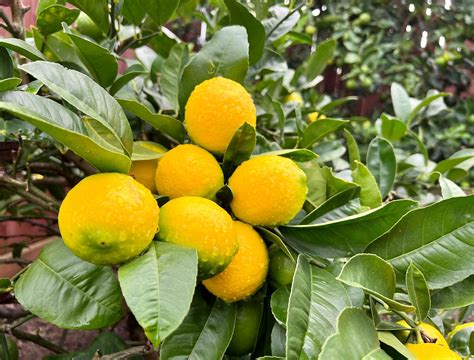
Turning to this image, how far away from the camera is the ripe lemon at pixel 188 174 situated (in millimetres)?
502

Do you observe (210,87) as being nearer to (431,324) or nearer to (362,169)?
(362,169)

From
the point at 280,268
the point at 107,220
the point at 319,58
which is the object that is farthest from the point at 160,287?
the point at 319,58

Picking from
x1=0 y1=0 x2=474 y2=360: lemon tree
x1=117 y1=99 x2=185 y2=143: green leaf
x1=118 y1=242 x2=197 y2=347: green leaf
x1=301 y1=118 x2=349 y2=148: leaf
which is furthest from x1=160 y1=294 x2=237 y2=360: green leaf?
x1=301 y1=118 x2=349 y2=148: leaf

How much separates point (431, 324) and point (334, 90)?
2470 mm

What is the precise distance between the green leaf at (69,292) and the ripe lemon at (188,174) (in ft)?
0.35

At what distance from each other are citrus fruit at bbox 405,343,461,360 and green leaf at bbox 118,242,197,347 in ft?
0.77

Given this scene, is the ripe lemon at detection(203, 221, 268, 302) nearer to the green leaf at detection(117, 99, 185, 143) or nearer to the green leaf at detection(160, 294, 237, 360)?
the green leaf at detection(160, 294, 237, 360)

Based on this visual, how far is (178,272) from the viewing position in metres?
0.38

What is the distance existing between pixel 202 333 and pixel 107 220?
17 cm

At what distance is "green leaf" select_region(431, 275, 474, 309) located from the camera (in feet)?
1.62

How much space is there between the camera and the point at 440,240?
47 cm

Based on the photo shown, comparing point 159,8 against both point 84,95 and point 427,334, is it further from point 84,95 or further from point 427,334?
point 427,334

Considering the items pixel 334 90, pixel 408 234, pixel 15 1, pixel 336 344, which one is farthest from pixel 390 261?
pixel 334 90

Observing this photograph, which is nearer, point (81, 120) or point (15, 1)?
point (81, 120)
